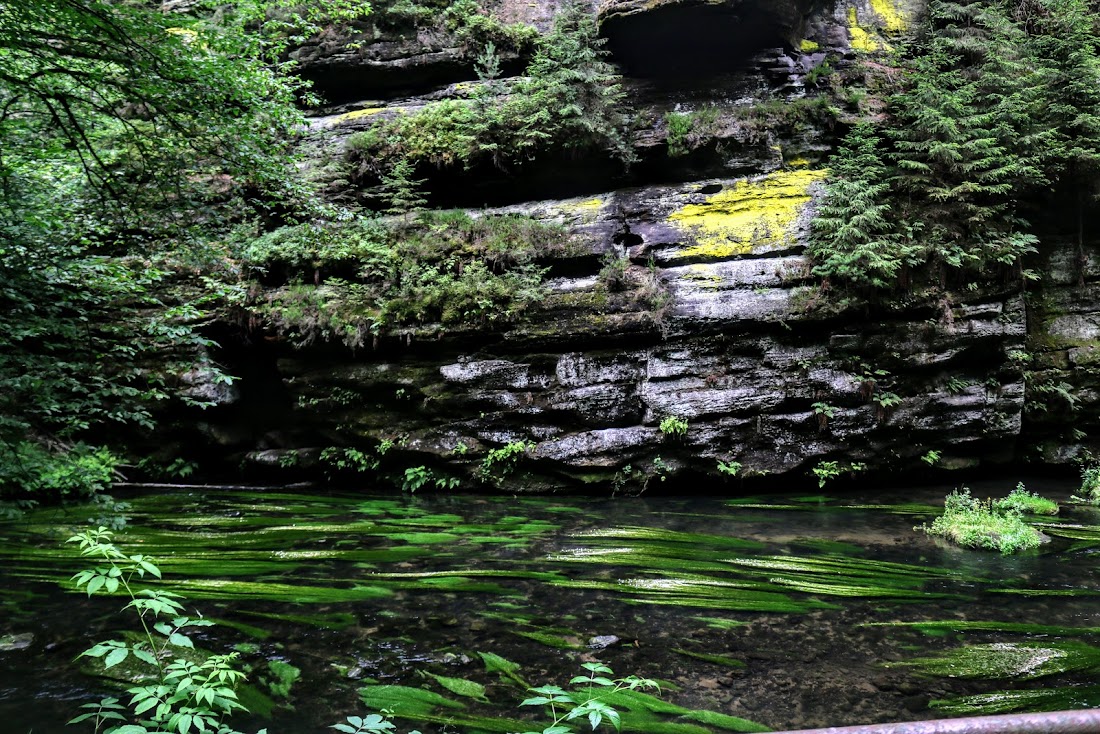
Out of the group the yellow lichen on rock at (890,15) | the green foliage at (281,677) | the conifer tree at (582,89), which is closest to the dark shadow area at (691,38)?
the conifer tree at (582,89)

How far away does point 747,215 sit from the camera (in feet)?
30.8

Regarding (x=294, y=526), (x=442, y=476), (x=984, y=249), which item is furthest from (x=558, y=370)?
(x=984, y=249)

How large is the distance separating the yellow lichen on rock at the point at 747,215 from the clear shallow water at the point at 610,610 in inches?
177

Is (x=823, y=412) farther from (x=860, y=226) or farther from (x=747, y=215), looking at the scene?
(x=747, y=215)

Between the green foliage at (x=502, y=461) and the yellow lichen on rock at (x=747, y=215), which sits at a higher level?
the yellow lichen on rock at (x=747, y=215)

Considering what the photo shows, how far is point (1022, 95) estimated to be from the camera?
8.68 metres

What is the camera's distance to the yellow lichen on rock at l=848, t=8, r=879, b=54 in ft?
36.3

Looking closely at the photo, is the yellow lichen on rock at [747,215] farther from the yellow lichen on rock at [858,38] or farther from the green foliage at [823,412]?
the yellow lichen on rock at [858,38]

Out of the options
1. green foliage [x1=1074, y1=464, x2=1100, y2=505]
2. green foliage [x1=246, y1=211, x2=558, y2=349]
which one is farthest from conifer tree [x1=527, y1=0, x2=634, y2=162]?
green foliage [x1=1074, y1=464, x2=1100, y2=505]

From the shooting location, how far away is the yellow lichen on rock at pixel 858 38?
11.1 metres

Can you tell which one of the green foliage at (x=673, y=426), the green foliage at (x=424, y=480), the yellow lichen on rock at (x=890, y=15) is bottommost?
the green foliage at (x=424, y=480)

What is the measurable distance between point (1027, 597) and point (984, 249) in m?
5.81

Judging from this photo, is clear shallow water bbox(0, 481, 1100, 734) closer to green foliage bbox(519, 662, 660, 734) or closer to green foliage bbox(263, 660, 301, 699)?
green foliage bbox(263, 660, 301, 699)

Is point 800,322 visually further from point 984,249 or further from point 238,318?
point 238,318
